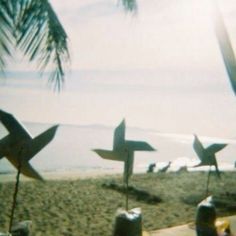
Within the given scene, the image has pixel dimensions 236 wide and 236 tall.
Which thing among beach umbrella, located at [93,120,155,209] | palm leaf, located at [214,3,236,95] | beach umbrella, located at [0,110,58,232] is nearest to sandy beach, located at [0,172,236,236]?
beach umbrella, located at [93,120,155,209]

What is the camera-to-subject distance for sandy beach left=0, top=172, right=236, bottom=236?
8969mm

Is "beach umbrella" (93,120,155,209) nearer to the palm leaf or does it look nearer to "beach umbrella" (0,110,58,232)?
"beach umbrella" (0,110,58,232)

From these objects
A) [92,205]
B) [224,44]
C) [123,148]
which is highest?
[224,44]

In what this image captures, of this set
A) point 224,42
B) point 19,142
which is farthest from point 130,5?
point 19,142

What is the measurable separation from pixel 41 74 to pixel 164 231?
10.9 feet

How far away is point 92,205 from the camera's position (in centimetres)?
1136

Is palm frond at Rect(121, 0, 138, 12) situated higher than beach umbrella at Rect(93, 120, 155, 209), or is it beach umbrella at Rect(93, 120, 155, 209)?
palm frond at Rect(121, 0, 138, 12)

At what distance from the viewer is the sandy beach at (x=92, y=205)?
8.97 m

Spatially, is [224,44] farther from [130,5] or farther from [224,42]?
[130,5]

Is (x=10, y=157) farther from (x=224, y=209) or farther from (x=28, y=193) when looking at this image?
(x=28, y=193)

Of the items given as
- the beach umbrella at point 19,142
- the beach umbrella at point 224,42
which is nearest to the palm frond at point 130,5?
the beach umbrella at point 224,42

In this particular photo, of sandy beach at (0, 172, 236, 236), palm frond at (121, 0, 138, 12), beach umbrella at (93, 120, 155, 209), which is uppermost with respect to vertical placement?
palm frond at (121, 0, 138, 12)

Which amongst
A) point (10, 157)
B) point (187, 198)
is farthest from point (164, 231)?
point (187, 198)

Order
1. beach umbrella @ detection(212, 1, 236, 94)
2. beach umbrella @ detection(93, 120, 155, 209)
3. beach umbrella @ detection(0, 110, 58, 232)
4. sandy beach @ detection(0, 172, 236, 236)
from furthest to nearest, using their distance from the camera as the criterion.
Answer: sandy beach @ detection(0, 172, 236, 236)
beach umbrella @ detection(212, 1, 236, 94)
beach umbrella @ detection(93, 120, 155, 209)
beach umbrella @ detection(0, 110, 58, 232)
